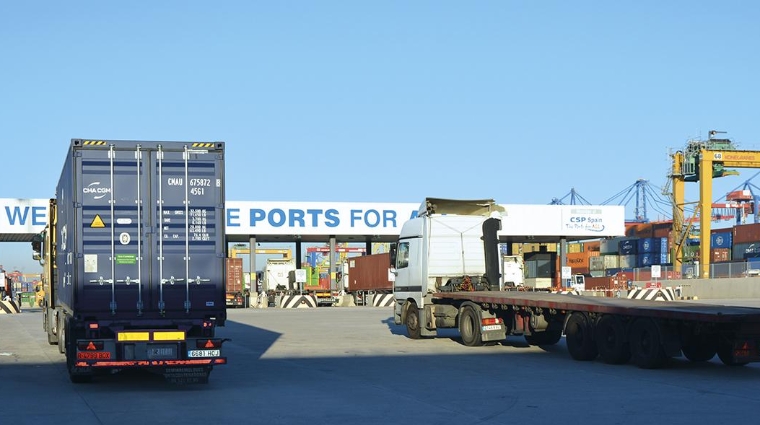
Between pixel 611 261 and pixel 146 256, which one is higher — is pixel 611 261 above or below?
below

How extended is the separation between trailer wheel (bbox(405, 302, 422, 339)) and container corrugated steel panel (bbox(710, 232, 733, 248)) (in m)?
76.6

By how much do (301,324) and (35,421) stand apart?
75.1ft

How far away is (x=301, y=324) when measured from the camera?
3412cm

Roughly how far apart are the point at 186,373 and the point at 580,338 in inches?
309

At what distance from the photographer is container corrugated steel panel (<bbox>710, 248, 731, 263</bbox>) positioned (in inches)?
3757

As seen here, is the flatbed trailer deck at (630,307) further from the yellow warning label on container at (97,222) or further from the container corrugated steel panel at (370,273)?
the container corrugated steel panel at (370,273)

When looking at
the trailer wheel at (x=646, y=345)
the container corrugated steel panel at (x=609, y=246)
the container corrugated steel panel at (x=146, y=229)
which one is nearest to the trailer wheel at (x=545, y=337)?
the trailer wheel at (x=646, y=345)

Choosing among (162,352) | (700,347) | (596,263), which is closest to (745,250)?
(596,263)

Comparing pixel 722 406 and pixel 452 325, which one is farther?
pixel 452 325

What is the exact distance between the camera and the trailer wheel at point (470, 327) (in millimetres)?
21797

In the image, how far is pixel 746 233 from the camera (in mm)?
89438

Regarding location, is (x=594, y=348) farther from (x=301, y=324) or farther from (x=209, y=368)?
(x=301, y=324)

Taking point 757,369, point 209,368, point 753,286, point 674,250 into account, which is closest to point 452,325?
point 757,369

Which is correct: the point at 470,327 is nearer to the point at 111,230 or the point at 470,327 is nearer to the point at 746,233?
the point at 111,230
